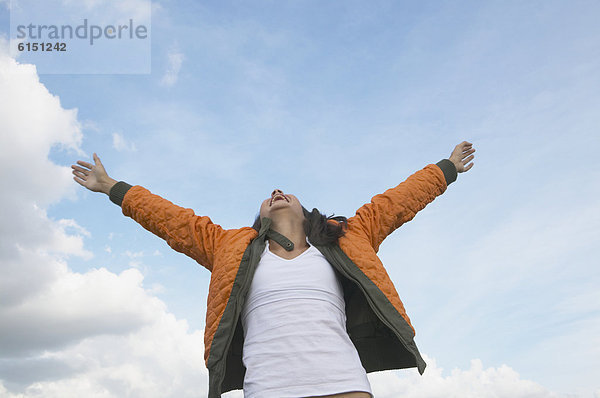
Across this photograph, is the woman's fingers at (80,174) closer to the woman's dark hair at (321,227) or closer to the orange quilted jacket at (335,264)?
the orange quilted jacket at (335,264)

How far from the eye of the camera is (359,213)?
165 inches

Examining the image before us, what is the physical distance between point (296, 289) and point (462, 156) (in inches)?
94.8

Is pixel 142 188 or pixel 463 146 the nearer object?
pixel 142 188

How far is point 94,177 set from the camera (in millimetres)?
4438

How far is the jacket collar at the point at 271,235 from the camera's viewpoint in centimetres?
375

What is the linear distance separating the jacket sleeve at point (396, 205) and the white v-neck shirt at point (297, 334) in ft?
2.10

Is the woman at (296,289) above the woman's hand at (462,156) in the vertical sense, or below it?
below

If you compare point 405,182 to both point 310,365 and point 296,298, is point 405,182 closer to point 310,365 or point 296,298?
point 296,298

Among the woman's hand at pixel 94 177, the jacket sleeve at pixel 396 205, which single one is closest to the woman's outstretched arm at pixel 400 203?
the jacket sleeve at pixel 396 205

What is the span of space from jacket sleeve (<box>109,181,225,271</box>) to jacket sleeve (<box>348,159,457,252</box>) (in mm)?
1149

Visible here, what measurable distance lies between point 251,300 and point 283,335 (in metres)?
0.43

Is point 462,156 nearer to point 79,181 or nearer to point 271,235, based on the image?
point 271,235

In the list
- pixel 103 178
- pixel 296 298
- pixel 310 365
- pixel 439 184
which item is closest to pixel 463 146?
pixel 439 184

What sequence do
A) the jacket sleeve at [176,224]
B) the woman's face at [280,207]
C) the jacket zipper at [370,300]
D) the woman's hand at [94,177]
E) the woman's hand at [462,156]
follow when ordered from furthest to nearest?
the woman's hand at [462,156] < the woman's hand at [94,177] < the woman's face at [280,207] < the jacket sleeve at [176,224] < the jacket zipper at [370,300]
